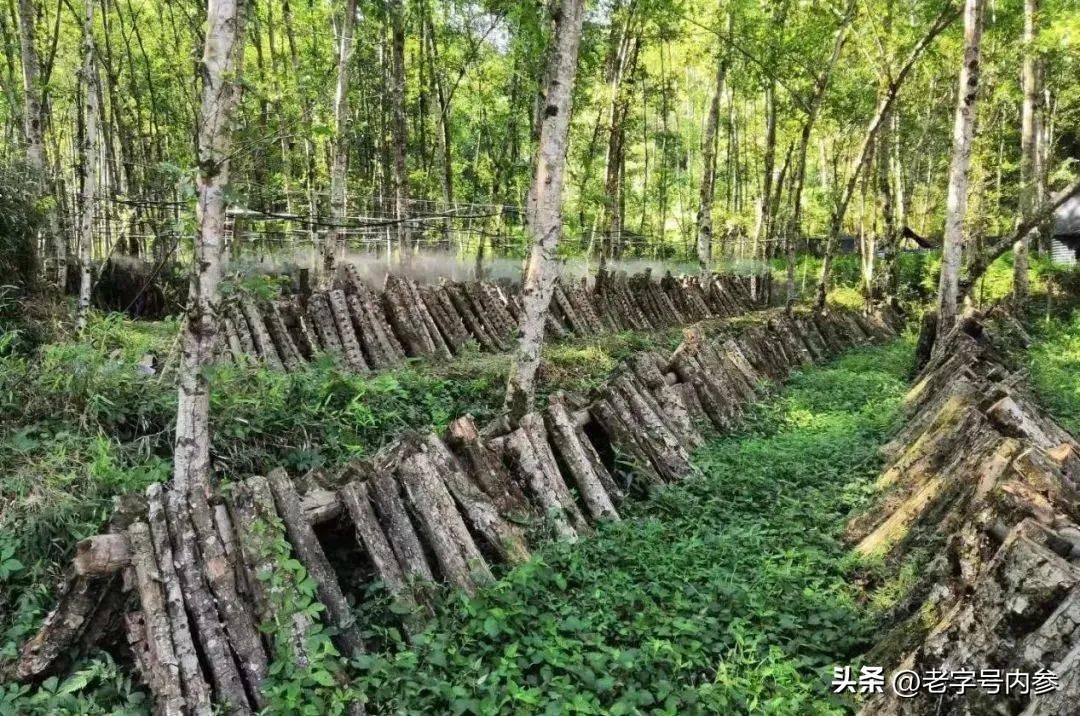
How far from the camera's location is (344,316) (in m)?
8.67

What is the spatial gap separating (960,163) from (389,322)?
8.00m

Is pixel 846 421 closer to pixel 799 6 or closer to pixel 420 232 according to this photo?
pixel 799 6

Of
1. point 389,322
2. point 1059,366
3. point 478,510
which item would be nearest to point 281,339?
point 389,322

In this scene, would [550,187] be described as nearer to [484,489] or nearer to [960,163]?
[484,489]

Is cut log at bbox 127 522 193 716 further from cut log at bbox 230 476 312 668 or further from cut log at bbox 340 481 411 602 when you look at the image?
cut log at bbox 340 481 411 602

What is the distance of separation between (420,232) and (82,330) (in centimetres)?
1211

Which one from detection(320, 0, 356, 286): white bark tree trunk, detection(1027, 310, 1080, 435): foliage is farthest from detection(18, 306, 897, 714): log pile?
detection(320, 0, 356, 286): white bark tree trunk

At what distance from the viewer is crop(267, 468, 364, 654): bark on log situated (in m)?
3.52

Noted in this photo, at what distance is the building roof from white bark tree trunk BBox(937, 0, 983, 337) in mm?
20398

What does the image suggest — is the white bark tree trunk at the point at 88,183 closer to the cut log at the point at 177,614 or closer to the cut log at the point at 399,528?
the cut log at the point at 177,614

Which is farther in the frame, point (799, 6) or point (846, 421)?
point (799, 6)

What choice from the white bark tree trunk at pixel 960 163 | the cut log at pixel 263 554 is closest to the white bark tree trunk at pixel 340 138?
the cut log at pixel 263 554

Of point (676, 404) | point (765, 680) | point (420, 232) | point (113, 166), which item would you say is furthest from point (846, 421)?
point (113, 166)

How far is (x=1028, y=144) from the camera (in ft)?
49.6
